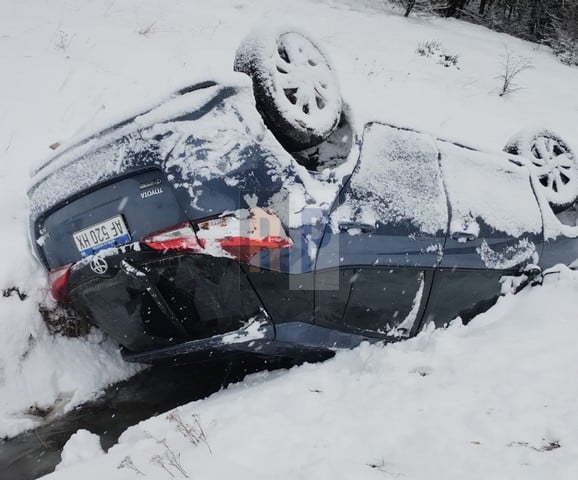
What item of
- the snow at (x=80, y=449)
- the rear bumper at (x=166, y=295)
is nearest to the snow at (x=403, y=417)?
the snow at (x=80, y=449)

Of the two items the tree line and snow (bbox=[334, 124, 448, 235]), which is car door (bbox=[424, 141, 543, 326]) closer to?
snow (bbox=[334, 124, 448, 235])

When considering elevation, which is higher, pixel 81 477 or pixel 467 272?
pixel 467 272

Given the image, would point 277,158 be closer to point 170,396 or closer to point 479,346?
point 479,346

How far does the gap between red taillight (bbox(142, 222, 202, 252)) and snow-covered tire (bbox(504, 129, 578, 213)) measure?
2907mm

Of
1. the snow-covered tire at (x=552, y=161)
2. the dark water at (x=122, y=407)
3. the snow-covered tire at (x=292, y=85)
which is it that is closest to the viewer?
the snow-covered tire at (x=292, y=85)

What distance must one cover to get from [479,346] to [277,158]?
148 centimetres

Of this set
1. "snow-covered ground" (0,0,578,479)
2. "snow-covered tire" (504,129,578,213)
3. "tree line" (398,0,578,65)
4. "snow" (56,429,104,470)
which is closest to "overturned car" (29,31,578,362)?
"snow-covered ground" (0,0,578,479)

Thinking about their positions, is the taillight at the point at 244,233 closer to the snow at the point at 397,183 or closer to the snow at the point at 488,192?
the snow at the point at 397,183

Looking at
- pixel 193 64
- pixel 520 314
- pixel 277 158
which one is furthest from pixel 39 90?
pixel 520 314

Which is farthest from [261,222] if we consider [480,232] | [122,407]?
[122,407]

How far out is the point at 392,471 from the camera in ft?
6.40

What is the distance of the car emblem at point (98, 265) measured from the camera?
235cm

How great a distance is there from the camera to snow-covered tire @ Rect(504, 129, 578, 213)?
4.11 metres

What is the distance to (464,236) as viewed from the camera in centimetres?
297
